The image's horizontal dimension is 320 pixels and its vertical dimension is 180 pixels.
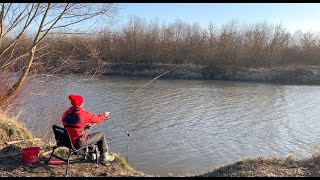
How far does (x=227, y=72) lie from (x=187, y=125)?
25.1 meters

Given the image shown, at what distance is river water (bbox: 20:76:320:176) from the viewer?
10.7 metres

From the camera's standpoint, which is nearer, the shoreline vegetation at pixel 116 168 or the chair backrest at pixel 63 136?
the chair backrest at pixel 63 136

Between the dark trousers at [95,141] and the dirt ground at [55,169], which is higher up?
the dark trousers at [95,141]

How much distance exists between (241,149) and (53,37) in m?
7.40

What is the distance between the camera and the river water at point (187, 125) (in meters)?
10.7

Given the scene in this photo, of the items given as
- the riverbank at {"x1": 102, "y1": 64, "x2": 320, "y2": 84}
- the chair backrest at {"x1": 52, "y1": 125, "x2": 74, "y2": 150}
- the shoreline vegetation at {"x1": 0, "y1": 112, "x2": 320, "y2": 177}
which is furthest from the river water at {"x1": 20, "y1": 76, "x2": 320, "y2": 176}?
the riverbank at {"x1": 102, "y1": 64, "x2": 320, "y2": 84}

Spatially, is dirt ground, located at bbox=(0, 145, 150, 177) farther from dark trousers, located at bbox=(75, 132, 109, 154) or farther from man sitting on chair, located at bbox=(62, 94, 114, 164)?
man sitting on chair, located at bbox=(62, 94, 114, 164)

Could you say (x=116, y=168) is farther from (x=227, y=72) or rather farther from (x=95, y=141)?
(x=227, y=72)

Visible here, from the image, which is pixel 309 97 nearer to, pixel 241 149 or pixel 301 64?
pixel 241 149

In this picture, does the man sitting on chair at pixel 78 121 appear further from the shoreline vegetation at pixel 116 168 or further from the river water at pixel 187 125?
the river water at pixel 187 125

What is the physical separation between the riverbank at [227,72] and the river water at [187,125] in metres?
14.2

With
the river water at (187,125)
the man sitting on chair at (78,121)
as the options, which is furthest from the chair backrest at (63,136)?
the river water at (187,125)

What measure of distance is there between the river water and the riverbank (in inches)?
559

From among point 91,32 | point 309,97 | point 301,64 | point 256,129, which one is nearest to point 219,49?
point 301,64
